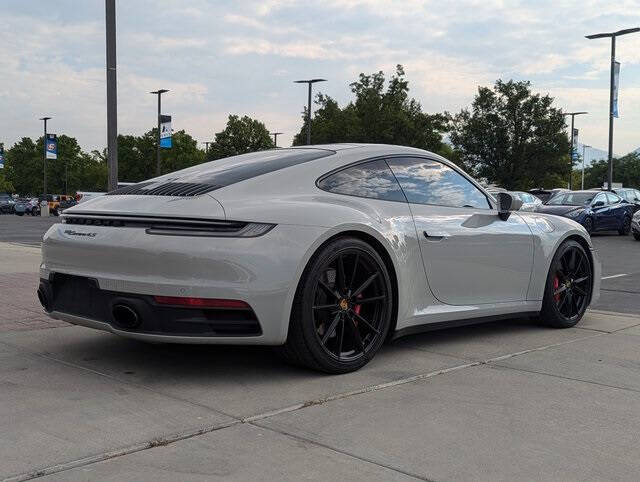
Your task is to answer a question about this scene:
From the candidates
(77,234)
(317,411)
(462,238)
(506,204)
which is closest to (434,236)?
(462,238)

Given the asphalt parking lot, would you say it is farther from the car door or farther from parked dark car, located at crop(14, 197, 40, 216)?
parked dark car, located at crop(14, 197, 40, 216)

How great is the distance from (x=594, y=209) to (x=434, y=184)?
17391 millimetres

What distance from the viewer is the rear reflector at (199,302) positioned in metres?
3.57

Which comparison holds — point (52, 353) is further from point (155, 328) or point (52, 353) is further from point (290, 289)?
point (290, 289)

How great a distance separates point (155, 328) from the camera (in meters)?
3.64

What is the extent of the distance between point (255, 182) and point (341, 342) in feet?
3.46

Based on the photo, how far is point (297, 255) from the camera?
3.75 metres

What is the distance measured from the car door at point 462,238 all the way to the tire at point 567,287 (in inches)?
15.3

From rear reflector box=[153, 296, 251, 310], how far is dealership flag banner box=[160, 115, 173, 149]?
29.7 metres

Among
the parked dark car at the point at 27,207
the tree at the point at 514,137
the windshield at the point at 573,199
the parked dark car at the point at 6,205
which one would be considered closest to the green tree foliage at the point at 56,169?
the parked dark car at the point at 6,205

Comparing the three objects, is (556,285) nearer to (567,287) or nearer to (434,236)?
(567,287)

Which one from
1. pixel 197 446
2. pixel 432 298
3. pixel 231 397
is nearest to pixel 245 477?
pixel 197 446

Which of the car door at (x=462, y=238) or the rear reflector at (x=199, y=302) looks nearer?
the rear reflector at (x=199, y=302)

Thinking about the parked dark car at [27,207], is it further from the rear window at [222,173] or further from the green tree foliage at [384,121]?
the rear window at [222,173]
